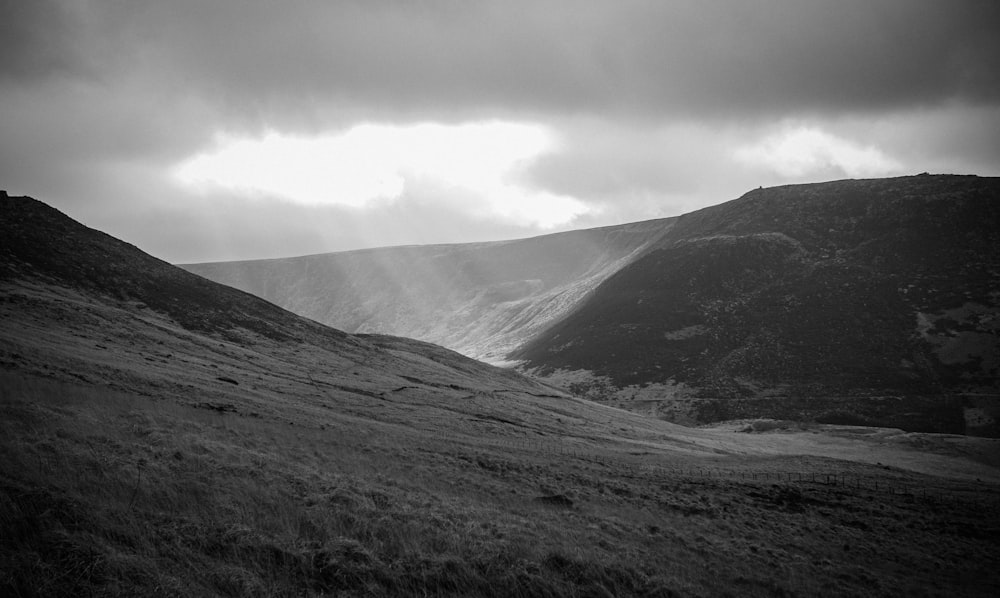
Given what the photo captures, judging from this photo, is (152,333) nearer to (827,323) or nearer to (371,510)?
(371,510)

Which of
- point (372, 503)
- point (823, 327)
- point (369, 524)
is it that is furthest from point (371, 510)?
point (823, 327)

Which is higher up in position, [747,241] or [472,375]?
[747,241]

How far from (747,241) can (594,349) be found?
254ft

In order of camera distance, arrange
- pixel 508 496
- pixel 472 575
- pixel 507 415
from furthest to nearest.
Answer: pixel 507 415 → pixel 508 496 → pixel 472 575

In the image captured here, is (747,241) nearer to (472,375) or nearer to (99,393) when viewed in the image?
(472,375)

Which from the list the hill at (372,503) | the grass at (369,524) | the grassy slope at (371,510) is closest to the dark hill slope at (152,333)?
the hill at (372,503)

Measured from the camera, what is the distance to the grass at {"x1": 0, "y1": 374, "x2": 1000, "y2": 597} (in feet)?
27.9

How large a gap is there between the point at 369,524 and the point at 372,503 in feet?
5.95

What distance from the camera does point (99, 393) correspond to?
22.5 metres

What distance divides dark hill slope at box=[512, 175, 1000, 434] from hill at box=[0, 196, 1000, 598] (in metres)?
88.3

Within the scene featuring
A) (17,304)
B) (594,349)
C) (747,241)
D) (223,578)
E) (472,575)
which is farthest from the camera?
(747,241)

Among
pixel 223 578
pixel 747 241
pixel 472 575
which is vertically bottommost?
pixel 472 575

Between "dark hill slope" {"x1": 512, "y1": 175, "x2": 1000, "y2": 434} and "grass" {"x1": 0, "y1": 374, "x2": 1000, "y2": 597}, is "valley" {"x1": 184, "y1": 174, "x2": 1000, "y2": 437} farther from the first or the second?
"grass" {"x1": 0, "y1": 374, "x2": 1000, "y2": 597}

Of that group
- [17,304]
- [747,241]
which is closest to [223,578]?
[17,304]
